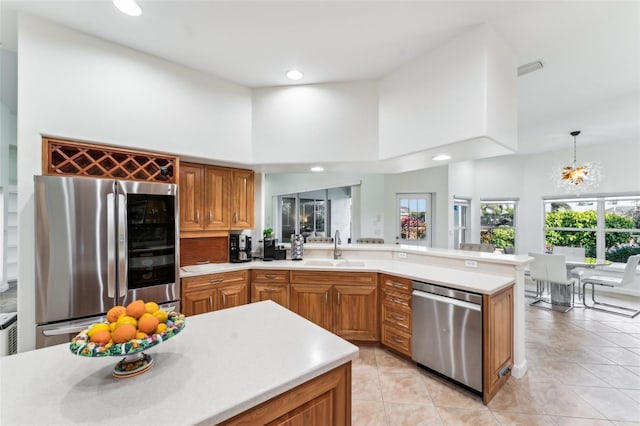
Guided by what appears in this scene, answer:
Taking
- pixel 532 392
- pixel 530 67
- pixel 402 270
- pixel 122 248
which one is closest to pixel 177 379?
pixel 122 248

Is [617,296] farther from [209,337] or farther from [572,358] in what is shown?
[209,337]

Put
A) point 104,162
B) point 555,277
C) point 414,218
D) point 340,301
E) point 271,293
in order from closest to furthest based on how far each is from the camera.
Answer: point 104,162
point 340,301
point 271,293
point 555,277
point 414,218

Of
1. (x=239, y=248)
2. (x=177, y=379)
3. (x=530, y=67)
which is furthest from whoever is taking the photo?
(x=239, y=248)

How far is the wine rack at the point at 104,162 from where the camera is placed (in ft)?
6.89

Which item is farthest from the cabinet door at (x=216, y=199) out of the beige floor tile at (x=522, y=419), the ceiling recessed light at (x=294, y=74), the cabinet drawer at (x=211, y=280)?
the beige floor tile at (x=522, y=419)

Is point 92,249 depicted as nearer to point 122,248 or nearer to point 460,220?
point 122,248

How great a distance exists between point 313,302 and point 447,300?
1372mm

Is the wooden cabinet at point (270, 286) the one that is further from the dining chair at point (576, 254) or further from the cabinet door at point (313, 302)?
the dining chair at point (576, 254)

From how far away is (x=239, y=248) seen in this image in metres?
3.30

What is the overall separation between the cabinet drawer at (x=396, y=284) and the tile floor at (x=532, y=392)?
714 millimetres

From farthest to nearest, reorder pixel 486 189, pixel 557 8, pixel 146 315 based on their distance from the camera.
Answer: pixel 486 189 → pixel 557 8 → pixel 146 315

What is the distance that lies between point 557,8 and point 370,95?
154cm

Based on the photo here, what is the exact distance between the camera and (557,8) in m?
1.85

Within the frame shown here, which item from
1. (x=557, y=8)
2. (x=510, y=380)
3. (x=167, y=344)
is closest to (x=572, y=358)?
(x=510, y=380)
